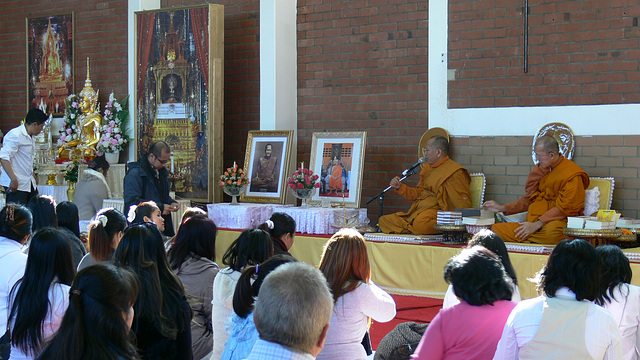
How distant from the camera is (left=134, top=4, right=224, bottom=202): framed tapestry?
27.8ft

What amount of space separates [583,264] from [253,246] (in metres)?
1.50

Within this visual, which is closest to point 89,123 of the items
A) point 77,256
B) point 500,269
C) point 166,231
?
point 166,231

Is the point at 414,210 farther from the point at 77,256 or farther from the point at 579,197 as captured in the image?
the point at 77,256

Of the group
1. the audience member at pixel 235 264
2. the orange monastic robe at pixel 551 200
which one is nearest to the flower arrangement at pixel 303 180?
the orange monastic robe at pixel 551 200

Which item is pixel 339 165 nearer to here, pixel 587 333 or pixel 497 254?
pixel 497 254

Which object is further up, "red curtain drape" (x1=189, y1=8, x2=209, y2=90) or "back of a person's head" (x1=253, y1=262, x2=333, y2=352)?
"red curtain drape" (x1=189, y1=8, x2=209, y2=90)

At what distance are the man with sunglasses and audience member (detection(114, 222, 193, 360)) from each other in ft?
12.3

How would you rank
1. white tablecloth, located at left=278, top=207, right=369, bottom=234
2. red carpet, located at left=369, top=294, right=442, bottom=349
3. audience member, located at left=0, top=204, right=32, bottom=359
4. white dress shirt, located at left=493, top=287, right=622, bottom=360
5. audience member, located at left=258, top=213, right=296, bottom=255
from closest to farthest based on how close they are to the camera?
white dress shirt, located at left=493, top=287, right=622, bottom=360
audience member, located at left=0, top=204, right=32, bottom=359
audience member, located at left=258, top=213, right=296, bottom=255
red carpet, located at left=369, top=294, right=442, bottom=349
white tablecloth, located at left=278, top=207, right=369, bottom=234

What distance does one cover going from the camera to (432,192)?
7066 millimetres

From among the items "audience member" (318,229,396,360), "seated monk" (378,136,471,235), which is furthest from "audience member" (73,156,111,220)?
"audience member" (318,229,396,360)

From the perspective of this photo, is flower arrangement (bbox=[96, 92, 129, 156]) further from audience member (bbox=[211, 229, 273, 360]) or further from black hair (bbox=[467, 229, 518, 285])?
black hair (bbox=[467, 229, 518, 285])

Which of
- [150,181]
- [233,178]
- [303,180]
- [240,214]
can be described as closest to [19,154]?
[150,181]

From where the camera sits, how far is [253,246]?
10.9ft

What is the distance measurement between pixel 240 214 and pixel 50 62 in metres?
4.59
